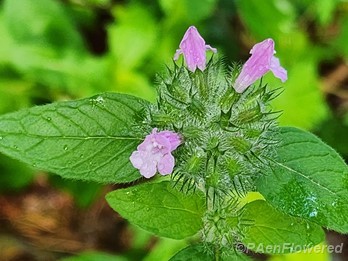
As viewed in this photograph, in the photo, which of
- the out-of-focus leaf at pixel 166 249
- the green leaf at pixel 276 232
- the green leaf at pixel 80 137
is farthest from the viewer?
the out-of-focus leaf at pixel 166 249

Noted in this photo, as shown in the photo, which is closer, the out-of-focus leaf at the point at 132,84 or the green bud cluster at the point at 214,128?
the green bud cluster at the point at 214,128

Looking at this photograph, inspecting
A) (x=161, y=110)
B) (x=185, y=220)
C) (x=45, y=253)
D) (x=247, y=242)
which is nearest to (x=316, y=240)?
(x=247, y=242)

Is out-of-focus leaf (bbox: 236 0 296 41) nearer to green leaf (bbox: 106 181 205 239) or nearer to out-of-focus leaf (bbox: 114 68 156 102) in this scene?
out-of-focus leaf (bbox: 114 68 156 102)

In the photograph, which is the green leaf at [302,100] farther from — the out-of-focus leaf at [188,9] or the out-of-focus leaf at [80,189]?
the out-of-focus leaf at [80,189]

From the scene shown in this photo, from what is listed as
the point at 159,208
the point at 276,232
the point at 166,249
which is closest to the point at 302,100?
the point at 166,249

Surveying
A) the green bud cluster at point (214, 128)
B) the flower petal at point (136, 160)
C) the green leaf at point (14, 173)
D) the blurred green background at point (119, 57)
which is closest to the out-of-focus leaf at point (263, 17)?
the blurred green background at point (119, 57)

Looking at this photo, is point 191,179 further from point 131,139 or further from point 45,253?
point 45,253
